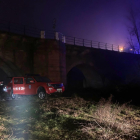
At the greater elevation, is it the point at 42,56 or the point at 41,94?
the point at 42,56

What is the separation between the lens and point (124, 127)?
15.2 feet

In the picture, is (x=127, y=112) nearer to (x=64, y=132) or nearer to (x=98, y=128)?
(x=98, y=128)

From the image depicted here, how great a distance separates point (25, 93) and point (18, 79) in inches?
58.9

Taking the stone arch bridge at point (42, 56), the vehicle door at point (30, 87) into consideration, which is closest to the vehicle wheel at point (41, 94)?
the vehicle door at point (30, 87)

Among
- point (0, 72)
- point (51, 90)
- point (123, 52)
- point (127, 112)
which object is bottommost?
point (127, 112)

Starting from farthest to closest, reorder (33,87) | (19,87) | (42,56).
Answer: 1. (42,56)
2. (19,87)
3. (33,87)

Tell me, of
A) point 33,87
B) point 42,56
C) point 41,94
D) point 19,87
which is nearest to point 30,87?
point 33,87

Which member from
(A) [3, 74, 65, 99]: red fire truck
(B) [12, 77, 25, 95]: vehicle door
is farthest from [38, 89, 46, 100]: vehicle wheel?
(B) [12, 77, 25, 95]: vehicle door

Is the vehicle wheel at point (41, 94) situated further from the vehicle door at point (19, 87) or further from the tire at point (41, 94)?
the vehicle door at point (19, 87)

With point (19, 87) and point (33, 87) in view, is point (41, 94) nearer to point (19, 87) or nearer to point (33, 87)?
point (33, 87)

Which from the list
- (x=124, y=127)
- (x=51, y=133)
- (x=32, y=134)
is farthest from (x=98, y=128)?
(x=32, y=134)

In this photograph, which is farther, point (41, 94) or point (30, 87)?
point (30, 87)

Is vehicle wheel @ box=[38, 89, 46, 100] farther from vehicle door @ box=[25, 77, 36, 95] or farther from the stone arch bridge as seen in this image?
the stone arch bridge

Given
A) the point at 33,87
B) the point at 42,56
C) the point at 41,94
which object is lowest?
the point at 41,94
